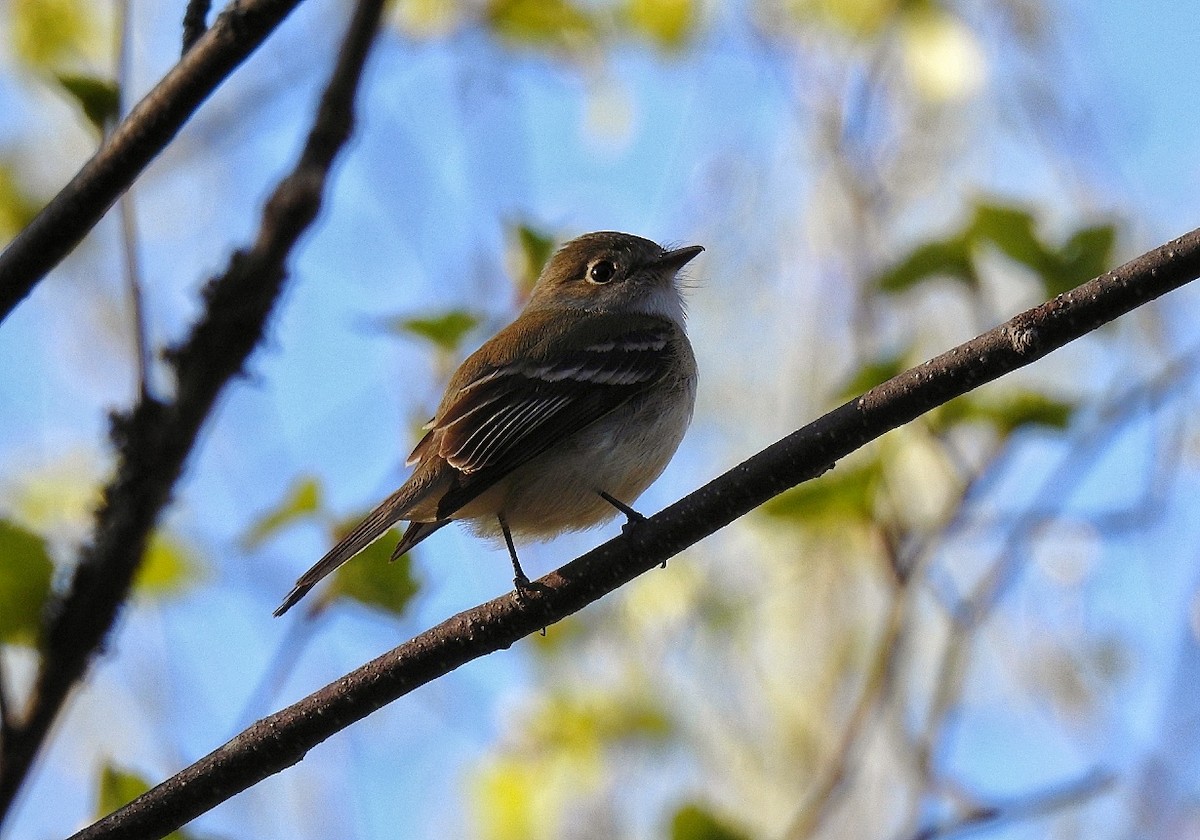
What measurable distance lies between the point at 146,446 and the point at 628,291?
2.66 m

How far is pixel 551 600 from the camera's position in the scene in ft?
8.94

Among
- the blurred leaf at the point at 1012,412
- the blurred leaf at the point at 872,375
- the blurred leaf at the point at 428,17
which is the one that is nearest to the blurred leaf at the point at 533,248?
the blurred leaf at the point at 872,375

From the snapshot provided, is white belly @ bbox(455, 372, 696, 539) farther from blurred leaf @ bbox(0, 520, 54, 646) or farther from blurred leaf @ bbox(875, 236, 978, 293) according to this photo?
blurred leaf @ bbox(0, 520, 54, 646)

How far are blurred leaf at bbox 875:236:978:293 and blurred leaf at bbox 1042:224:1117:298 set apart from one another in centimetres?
28

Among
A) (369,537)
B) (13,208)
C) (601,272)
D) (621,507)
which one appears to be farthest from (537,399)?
(13,208)

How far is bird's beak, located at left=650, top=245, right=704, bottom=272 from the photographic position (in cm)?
547

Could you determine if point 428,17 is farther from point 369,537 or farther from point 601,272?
point 369,537

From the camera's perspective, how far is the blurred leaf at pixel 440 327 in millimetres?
3773

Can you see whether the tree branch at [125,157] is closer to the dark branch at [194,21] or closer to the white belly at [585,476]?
the dark branch at [194,21]

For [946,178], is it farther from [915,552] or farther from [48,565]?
[48,565]

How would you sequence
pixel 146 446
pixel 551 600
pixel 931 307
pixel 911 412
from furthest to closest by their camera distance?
pixel 931 307 < pixel 146 446 < pixel 551 600 < pixel 911 412

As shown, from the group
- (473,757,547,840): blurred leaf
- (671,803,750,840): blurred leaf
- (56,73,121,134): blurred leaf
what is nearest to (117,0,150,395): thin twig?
(56,73,121,134): blurred leaf

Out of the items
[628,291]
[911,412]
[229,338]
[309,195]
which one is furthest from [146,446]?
[628,291]

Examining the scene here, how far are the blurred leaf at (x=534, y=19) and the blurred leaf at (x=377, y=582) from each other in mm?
2170
